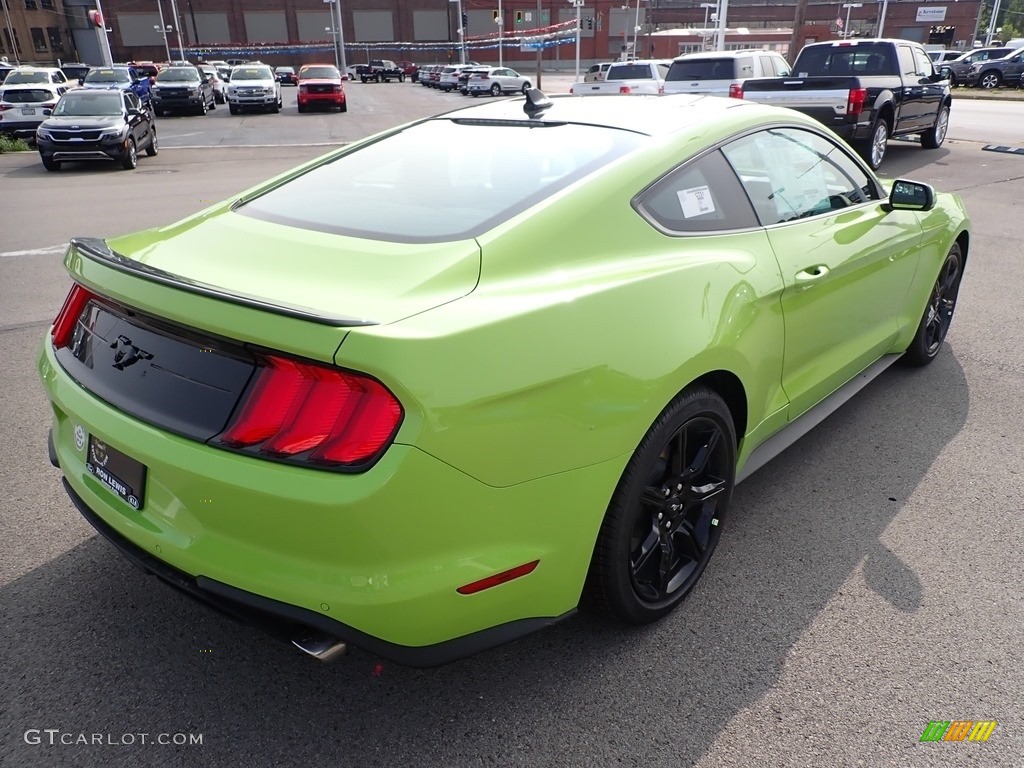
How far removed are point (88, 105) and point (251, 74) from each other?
17684 mm

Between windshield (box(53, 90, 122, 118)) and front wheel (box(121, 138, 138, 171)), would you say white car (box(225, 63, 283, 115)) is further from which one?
front wheel (box(121, 138, 138, 171))

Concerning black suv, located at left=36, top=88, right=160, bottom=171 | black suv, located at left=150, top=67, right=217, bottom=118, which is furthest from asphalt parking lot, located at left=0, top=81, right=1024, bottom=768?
black suv, located at left=150, top=67, right=217, bottom=118

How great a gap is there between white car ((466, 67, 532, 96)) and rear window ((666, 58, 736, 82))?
24.3m

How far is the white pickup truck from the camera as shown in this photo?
21.4 m

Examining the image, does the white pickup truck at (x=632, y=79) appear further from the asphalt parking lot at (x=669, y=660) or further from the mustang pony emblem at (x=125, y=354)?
the mustang pony emblem at (x=125, y=354)

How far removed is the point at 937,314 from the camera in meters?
4.71

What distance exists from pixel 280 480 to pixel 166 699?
0.95 meters

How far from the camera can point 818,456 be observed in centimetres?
374

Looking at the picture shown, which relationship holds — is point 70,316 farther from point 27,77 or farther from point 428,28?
point 428,28

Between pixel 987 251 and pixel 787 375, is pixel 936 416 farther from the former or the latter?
pixel 987 251

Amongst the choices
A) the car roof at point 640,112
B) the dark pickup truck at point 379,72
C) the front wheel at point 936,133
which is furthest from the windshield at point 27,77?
the dark pickup truck at point 379,72

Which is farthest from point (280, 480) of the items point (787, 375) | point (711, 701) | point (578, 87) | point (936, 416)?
point (578, 87)

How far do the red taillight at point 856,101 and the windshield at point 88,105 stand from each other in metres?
13.0

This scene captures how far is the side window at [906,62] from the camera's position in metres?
13.2
